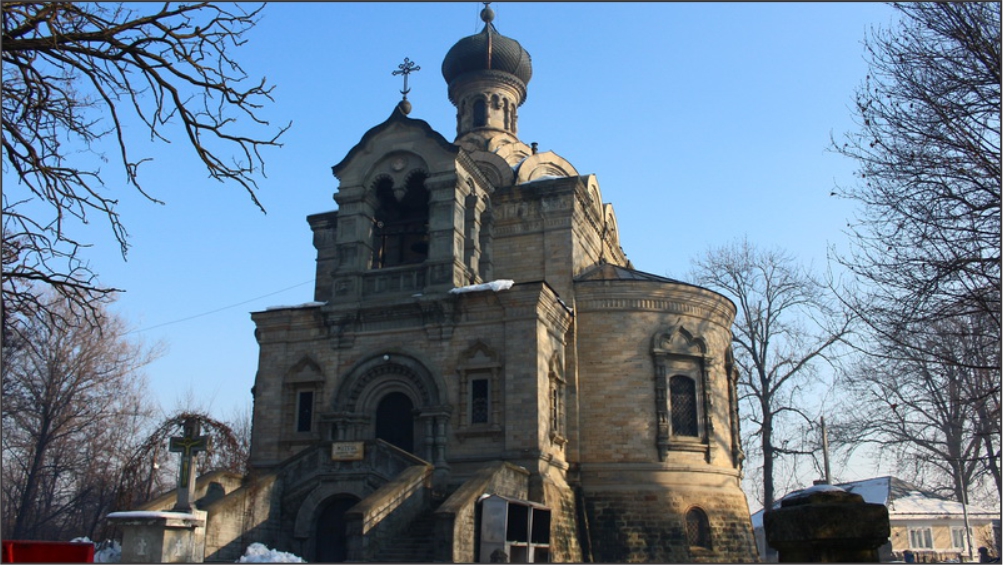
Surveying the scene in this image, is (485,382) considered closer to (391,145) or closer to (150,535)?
(391,145)

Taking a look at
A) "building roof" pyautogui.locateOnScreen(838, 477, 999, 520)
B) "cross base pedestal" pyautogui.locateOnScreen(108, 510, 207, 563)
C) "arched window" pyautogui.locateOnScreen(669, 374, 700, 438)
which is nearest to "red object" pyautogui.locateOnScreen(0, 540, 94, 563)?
"cross base pedestal" pyautogui.locateOnScreen(108, 510, 207, 563)

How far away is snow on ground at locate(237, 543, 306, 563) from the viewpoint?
50.2 ft

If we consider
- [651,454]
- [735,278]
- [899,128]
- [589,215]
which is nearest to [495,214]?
[589,215]

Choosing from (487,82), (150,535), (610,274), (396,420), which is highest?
(487,82)

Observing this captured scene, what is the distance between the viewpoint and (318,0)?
6.88m

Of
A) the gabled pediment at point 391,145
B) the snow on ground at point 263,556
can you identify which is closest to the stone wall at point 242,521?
the snow on ground at point 263,556

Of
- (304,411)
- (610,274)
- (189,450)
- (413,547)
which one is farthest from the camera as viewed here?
(610,274)

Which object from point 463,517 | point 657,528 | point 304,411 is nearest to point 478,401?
point 304,411

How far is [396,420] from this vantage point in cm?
2003

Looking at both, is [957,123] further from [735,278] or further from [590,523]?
[735,278]

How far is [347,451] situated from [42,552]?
11.1 metres

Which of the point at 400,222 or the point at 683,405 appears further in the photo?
the point at 400,222

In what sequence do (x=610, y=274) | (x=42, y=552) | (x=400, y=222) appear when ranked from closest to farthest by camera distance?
(x=42, y=552)
(x=400, y=222)
(x=610, y=274)

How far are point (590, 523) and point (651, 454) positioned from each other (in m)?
2.21
